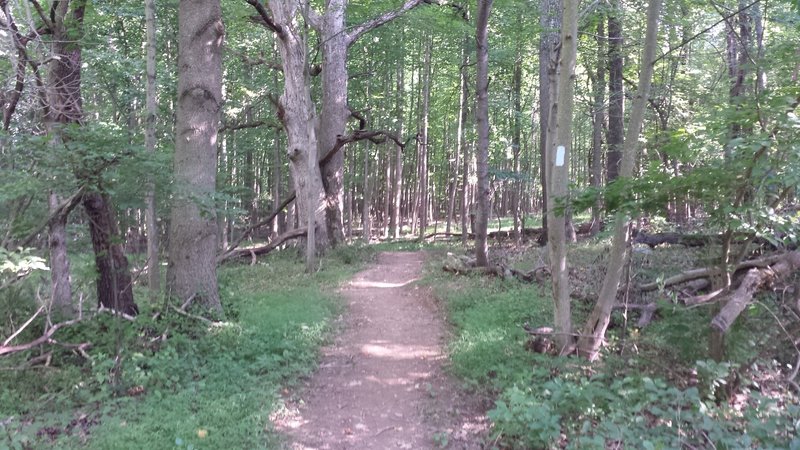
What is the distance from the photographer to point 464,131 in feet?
79.2

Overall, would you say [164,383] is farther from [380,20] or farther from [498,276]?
[380,20]

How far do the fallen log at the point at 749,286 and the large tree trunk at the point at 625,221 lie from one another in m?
1.17

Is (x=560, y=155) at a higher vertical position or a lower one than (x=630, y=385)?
higher

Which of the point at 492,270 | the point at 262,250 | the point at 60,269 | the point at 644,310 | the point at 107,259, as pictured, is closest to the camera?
the point at 60,269

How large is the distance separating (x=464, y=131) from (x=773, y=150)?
19922 millimetres

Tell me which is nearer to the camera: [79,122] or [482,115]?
[79,122]

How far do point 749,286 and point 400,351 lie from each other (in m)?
4.46

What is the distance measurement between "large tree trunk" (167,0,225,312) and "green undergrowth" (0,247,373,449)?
666mm

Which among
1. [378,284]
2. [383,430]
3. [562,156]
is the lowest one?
[383,430]

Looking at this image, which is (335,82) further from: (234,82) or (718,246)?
(718,246)

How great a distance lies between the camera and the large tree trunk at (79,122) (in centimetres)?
688

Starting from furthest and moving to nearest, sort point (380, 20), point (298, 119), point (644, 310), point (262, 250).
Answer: point (262, 250)
point (380, 20)
point (298, 119)
point (644, 310)

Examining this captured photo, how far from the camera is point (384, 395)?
6.38 meters

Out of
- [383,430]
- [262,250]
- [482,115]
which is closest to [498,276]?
[482,115]
